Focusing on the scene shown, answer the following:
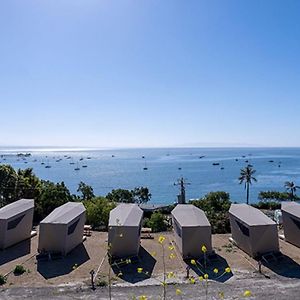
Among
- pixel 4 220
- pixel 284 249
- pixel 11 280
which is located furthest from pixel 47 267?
pixel 284 249

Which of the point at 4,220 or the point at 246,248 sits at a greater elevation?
the point at 4,220

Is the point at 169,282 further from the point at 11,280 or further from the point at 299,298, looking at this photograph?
the point at 11,280

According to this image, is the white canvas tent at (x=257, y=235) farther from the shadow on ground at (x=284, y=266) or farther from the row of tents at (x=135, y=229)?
the shadow on ground at (x=284, y=266)

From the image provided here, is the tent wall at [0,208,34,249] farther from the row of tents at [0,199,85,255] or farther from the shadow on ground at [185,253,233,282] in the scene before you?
the shadow on ground at [185,253,233,282]

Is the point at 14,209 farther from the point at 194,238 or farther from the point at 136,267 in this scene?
the point at 194,238

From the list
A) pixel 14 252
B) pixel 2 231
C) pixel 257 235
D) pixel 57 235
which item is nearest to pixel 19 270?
pixel 57 235

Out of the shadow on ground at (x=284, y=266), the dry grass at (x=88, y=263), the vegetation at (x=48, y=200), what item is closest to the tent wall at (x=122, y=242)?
the dry grass at (x=88, y=263)

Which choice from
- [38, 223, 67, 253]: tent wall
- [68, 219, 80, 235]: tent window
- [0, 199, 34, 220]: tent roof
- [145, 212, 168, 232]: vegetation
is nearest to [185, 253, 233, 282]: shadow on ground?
[68, 219, 80, 235]: tent window
